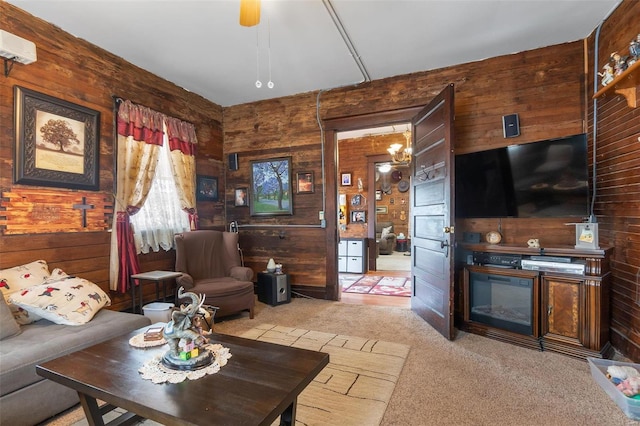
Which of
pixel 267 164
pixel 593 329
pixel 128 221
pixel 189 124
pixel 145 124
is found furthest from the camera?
pixel 267 164

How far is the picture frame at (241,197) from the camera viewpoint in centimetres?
478

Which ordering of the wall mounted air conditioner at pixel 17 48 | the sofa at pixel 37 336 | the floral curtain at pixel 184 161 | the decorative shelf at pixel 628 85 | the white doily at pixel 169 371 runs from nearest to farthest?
the white doily at pixel 169 371, the sofa at pixel 37 336, the decorative shelf at pixel 628 85, the wall mounted air conditioner at pixel 17 48, the floral curtain at pixel 184 161

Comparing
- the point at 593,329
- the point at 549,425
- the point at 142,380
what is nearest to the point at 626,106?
the point at 593,329

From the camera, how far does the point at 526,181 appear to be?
2859 mm

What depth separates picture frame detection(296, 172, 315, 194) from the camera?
4.36 meters

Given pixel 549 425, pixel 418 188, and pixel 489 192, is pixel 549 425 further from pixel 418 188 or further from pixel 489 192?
pixel 418 188

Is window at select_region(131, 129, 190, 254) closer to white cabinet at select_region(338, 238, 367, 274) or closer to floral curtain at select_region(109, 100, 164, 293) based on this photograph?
floral curtain at select_region(109, 100, 164, 293)

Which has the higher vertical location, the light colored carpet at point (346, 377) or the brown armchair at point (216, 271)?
the brown armchair at point (216, 271)

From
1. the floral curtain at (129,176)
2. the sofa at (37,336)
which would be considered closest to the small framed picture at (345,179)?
the floral curtain at (129,176)

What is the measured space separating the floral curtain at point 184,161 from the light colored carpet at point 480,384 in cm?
172

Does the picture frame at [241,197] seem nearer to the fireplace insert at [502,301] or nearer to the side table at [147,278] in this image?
the side table at [147,278]

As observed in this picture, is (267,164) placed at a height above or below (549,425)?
above

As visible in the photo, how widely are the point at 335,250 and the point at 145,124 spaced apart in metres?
2.81

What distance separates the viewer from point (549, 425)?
5.57 ft
